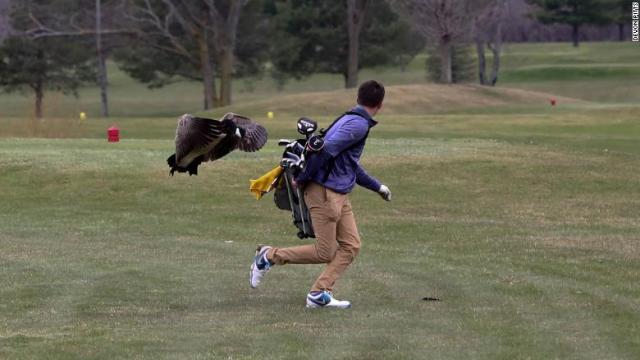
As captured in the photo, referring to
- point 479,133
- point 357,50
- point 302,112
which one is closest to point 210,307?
point 479,133

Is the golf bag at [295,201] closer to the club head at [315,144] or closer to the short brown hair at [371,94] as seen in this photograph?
the club head at [315,144]

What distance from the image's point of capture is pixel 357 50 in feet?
226

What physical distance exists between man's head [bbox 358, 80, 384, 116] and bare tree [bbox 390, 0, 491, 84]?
169 ft

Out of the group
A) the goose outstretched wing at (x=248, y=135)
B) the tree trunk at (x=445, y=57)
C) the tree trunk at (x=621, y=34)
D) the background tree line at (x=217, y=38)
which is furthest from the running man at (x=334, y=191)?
the tree trunk at (x=621, y=34)

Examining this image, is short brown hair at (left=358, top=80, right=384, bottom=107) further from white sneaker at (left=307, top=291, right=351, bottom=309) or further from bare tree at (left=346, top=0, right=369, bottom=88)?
bare tree at (left=346, top=0, right=369, bottom=88)

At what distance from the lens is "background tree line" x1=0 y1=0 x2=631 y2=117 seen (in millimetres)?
64000

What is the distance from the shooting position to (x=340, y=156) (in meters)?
9.47

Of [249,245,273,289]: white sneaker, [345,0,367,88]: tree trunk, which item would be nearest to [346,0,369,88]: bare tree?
[345,0,367,88]: tree trunk

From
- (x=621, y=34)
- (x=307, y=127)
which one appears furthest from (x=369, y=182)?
(x=621, y=34)

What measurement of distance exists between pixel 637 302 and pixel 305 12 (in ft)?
199

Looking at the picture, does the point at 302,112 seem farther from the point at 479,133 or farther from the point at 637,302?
the point at 637,302

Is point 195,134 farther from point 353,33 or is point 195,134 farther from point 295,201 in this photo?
point 353,33

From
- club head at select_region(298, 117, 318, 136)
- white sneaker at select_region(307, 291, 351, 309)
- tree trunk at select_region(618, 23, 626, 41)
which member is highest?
tree trunk at select_region(618, 23, 626, 41)

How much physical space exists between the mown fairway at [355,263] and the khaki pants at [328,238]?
376 millimetres
